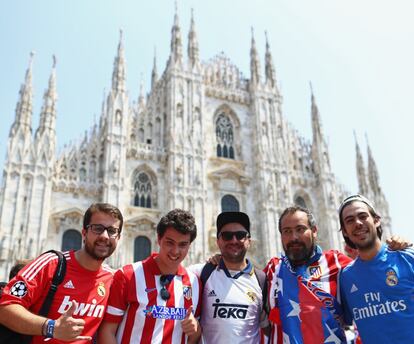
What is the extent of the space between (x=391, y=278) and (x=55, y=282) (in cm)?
289

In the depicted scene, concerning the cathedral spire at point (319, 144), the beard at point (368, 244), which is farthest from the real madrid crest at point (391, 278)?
the cathedral spire at point (319, 144)

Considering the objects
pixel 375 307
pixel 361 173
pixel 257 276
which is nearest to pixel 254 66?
pixel 361 173

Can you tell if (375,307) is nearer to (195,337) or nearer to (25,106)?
(195,337)

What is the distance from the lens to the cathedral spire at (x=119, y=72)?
24266 mm

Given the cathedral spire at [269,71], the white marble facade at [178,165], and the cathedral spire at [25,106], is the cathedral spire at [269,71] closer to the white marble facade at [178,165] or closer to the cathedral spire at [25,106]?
the white marble facade at [178,165]

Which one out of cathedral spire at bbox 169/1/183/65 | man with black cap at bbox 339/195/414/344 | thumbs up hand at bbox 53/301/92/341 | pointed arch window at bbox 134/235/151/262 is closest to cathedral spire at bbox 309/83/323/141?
cathedral spire at bbox 169/1/183/65

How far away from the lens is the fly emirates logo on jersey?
356 centimetres

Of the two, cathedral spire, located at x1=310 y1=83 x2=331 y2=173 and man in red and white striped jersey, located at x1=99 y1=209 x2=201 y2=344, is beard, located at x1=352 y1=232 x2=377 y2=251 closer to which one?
man in red and white striped jersey, located at x1=99 y1=209 x2=201 y2=344

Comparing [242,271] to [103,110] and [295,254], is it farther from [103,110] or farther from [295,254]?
[103,110]

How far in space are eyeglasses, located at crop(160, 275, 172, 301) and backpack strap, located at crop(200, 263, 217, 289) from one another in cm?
46

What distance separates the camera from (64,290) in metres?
3.52

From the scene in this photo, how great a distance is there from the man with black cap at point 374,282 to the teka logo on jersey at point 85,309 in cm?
225

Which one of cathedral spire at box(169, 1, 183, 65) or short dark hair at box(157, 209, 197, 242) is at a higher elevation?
cathedral spire at box(169, 1, 183, 65)

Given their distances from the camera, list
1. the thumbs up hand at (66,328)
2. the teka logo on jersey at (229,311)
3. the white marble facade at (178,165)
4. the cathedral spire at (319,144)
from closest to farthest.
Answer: the thumbs up hand at (66,328)
the teka logo on jersey at (229,311)
the white marble facade at (178,165)
the cathedral spire at (319,144)
